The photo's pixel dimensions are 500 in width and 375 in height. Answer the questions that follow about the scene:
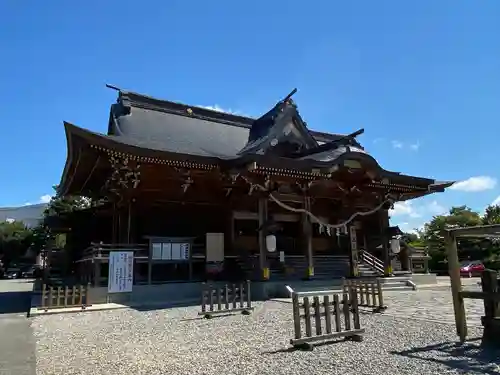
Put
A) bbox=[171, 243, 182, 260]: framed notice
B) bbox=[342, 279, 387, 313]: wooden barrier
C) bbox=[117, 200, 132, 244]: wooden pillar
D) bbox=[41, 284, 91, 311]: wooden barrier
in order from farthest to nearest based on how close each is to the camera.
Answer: bbox=[117, 200, 132, 244]: wooden pillar
bbox=[171, 243, 182, 260]: framed notice
bbox=[41, 284, 91, 311]: wooden barrier
bbox=[342, 279, 387, 313]: wooden barrier

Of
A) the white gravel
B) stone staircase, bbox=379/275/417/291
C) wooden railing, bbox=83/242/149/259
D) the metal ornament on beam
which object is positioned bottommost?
the white gravel

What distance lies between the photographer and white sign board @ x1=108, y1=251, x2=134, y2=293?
477 inches

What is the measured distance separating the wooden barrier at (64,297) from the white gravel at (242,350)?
2.44 meters

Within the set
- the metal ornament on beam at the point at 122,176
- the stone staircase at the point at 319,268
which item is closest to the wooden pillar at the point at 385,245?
the stone staircase at the point at 319,268

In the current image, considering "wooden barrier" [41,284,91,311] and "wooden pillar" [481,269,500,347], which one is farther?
"wooden barrier" [41,284,91,311]

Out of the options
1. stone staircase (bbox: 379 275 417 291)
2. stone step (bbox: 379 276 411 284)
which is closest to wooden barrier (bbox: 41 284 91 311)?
stone staircase (bbox: 379 275 417 291)

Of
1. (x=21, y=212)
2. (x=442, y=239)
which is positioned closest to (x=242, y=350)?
(x=442, y=239)

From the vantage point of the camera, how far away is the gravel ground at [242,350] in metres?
4.68

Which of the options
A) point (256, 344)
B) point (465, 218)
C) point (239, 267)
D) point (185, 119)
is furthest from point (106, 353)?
point (465, 218)

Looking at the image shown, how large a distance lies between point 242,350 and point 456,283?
3.38m

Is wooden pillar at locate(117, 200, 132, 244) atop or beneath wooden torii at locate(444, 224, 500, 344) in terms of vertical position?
atop

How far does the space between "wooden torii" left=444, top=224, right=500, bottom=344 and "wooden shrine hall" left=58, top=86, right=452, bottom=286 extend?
748cm

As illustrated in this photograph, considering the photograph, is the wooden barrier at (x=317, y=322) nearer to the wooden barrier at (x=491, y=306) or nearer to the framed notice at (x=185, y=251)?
the wooden barrier at (x=491, y=306)

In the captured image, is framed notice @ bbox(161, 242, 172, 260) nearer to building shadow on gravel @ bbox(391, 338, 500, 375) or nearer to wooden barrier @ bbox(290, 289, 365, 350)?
wooden barrier @ bbox(290, 289, 365, 350)
